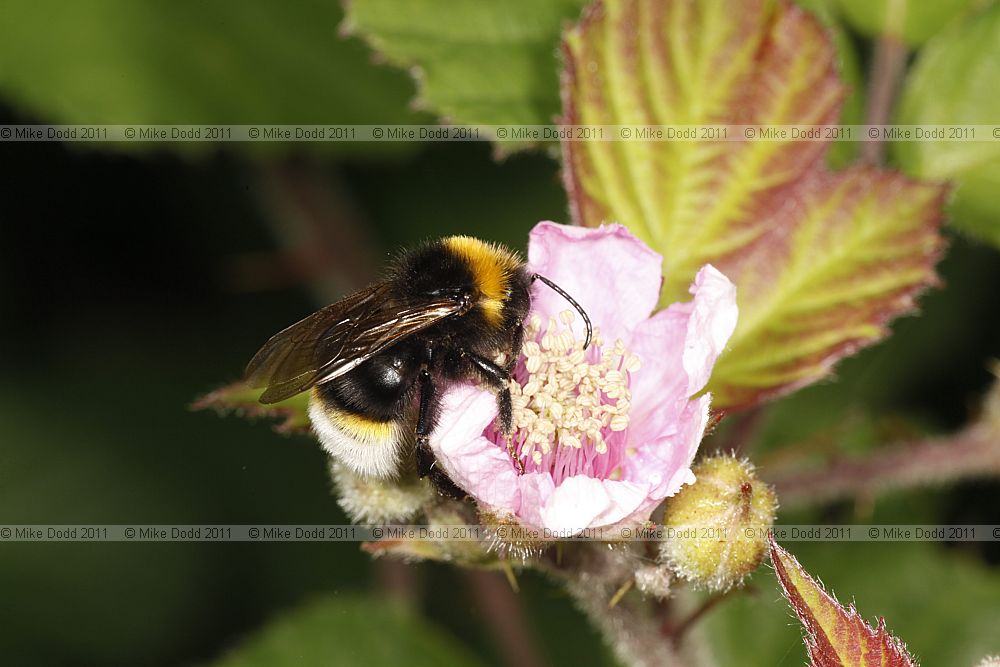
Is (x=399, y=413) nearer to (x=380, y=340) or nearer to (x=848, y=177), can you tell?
(x=380, y=340)

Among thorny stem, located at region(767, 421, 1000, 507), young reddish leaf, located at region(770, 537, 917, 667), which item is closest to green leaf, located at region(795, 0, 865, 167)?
thorny stem, located at region(767, 421, 1000, 507)

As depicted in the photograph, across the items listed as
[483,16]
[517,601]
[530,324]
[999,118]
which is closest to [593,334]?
[530,324]

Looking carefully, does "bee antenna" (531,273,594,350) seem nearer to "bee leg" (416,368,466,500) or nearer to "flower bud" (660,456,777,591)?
"bee leg" (416,368,466,500)

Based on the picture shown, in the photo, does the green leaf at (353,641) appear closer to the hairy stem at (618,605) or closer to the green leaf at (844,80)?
the hairy stem at (618,605)

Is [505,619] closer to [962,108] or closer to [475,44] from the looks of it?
[475,44]

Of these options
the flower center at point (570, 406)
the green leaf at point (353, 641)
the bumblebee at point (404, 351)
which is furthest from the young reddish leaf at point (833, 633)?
the green leaf at point (353, 641)
